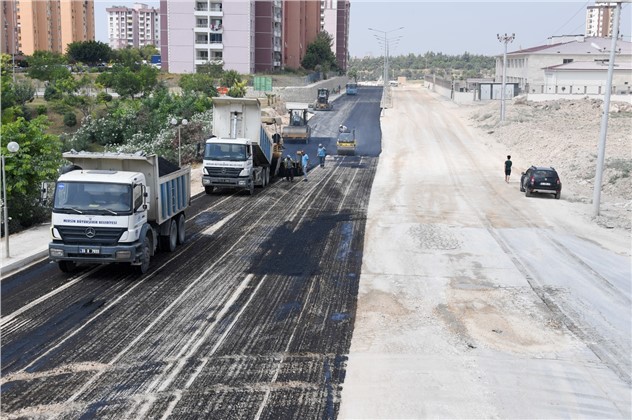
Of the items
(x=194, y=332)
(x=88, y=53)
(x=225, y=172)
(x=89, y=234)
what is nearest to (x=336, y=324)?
(x=194, y=332)

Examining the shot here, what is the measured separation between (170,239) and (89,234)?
12.3 feet

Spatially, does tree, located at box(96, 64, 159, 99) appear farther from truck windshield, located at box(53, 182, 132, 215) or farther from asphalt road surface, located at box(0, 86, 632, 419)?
truck windshield, located at box(53, 182, 132, 215)

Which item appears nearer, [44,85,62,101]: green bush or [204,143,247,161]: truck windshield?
[204,143,247,161]: truck windshield

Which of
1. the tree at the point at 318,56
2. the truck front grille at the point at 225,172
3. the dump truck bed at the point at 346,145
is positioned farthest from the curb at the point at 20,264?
the tree at the point at 318,56

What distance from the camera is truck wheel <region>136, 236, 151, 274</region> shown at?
56.3 ft

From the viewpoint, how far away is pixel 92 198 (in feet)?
54.4

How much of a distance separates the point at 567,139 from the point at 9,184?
39.3m

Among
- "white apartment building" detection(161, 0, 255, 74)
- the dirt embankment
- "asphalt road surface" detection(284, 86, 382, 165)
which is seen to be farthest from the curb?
"white apartment building" detection(161, 0, 255, 74)

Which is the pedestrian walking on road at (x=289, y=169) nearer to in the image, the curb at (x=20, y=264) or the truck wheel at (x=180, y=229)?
the truck wheel at (x=180, y=229)

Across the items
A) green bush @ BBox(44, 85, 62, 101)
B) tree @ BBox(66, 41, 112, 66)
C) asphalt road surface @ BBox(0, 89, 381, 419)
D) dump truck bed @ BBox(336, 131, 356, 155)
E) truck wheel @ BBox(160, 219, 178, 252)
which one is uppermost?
tree @ BBox(66, 41, 112, 66)

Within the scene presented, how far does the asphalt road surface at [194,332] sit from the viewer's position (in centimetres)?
1060

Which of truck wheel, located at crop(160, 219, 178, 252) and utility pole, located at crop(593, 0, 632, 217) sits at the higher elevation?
utility pole, located at crop(593, 0, 632, 217)

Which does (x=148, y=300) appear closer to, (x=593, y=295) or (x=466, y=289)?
(x=466, y=289)

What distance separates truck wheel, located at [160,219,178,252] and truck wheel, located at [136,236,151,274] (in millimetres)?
1834
